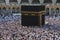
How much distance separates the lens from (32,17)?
5000mm

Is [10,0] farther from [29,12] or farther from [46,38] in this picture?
[46,38]

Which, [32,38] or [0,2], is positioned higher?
[32,38]

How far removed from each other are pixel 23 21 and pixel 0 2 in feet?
22.0

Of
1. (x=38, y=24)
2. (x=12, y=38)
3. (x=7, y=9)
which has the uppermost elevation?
(x=12, y=38)

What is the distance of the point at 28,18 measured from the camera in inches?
195

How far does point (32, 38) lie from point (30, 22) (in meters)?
2.09

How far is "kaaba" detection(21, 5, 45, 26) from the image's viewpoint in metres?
4.73

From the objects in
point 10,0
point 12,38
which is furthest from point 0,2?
point 12,38

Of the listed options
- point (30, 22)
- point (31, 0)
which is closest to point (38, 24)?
point (30, 22)

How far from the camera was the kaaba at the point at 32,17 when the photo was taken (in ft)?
15.5

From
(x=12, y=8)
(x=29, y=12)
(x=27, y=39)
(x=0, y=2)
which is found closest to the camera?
(x=27, y=39)

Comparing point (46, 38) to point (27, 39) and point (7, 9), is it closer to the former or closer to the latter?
point (27, 39)

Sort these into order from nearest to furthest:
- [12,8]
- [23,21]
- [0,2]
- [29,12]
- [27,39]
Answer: [27,39] → [23,21] → [29,12] → [12,8] → [0,2]

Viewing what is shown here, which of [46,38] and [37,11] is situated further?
[37,11]
